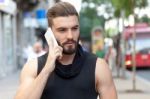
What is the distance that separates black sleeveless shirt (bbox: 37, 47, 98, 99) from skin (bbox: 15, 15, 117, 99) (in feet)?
0.13

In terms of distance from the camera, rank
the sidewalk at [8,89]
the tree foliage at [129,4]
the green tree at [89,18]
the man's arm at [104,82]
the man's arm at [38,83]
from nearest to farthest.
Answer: the man's arm at [38,83] < the man's arm at [104,82] < the sidewalk at [8,89] < the tree foliage at [129,4] < the green tree at [89,18]

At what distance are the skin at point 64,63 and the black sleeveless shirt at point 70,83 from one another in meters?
0.04

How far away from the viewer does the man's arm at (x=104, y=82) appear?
3.67 metres

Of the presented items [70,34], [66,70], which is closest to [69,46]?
[70,34]

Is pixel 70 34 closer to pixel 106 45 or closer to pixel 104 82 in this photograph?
pixel 104 82

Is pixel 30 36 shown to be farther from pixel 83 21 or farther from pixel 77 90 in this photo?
pixel 77 90

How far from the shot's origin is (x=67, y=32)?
3.55m

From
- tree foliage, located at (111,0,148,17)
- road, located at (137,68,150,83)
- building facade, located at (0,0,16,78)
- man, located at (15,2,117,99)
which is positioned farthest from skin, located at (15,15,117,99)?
road, located at (137,68,150,83)

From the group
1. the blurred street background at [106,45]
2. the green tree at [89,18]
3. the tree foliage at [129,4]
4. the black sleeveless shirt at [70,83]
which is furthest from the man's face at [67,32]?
the green tree at [89,18]

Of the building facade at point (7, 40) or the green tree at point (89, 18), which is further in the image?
the green tree at point (89, 18)

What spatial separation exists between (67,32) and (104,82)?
0.40 m

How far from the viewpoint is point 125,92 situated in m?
19.0

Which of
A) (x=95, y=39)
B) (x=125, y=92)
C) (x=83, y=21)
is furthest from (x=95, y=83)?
(x=83, y=21)

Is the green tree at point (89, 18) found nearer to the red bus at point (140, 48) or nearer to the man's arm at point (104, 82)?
the red bus at point (140, 48)
